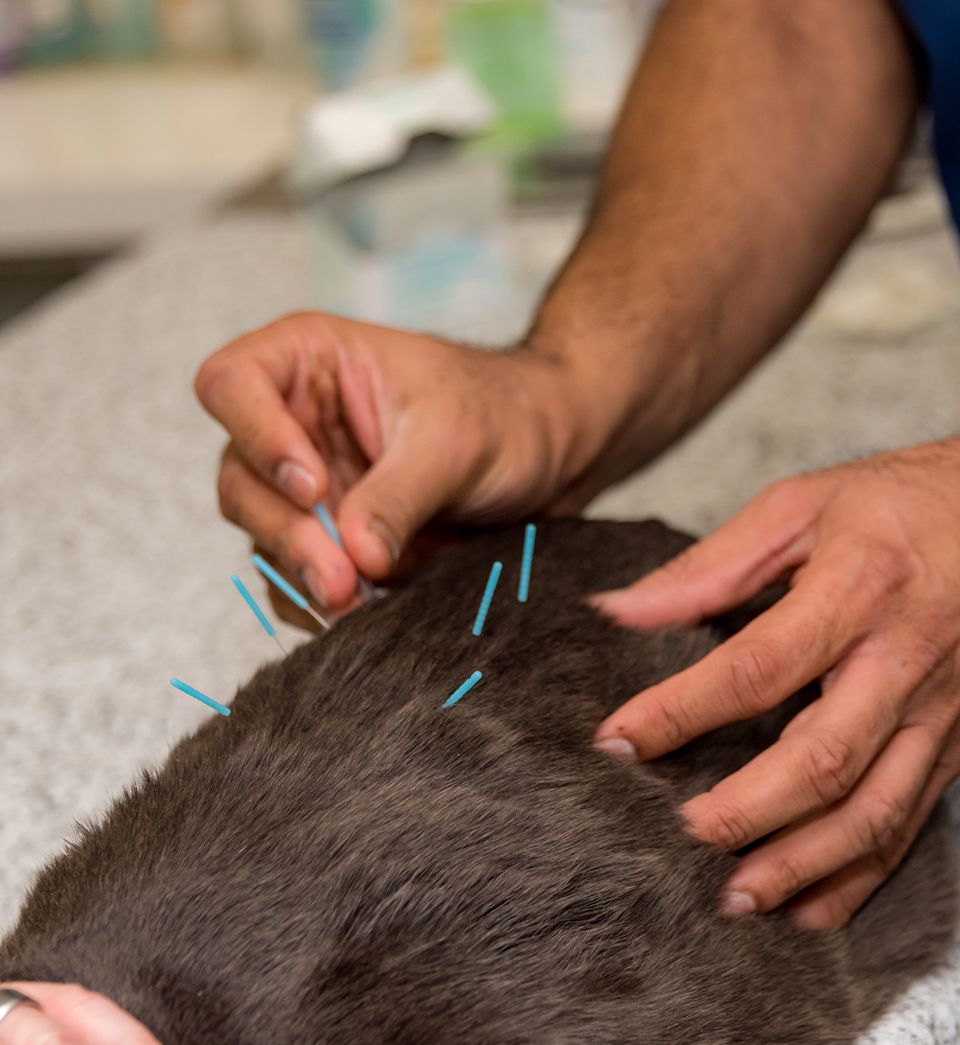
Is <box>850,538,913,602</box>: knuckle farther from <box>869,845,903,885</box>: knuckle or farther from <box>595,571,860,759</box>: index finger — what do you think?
<box>869,845,903,885</box>: knuckle

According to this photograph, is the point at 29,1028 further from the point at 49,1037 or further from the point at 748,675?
the point at 748,675

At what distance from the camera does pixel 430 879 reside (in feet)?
1.76

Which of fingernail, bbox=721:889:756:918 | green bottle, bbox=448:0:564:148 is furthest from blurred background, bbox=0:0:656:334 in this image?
fingernail, bbox=721:889:756:918

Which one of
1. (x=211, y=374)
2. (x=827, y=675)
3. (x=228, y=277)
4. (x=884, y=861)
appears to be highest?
(x=211, y=374)

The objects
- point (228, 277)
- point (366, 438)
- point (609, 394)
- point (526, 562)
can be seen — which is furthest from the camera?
point (228, 277)

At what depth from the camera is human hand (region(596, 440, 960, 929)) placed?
638 millimetres

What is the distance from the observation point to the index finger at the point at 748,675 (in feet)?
2.09

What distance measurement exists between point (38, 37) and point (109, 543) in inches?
72.1

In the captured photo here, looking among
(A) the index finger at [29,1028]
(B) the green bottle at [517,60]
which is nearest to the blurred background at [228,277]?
(B) the green bottle at [517,60]

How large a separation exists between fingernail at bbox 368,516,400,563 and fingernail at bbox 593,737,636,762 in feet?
0.61

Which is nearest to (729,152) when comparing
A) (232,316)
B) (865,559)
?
(865,559)

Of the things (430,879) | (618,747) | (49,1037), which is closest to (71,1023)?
(49,1037)

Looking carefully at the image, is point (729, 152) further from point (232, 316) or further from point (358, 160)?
point (232, 316)

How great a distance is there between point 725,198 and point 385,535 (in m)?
0.50
